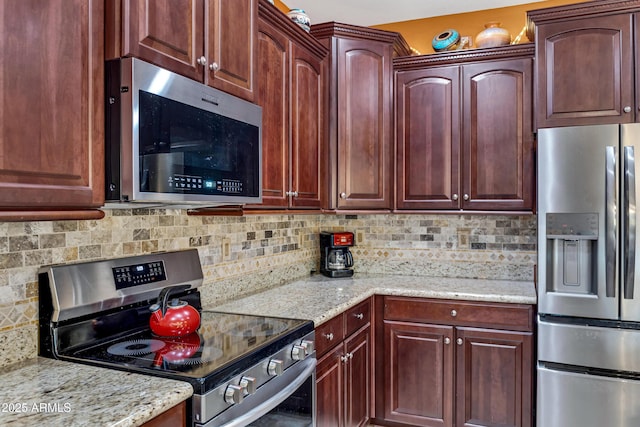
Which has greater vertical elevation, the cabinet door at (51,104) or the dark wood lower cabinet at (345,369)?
the cabinet door at (51,104)

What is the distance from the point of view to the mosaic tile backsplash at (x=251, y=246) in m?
1.38

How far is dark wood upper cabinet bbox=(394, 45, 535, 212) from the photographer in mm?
2723

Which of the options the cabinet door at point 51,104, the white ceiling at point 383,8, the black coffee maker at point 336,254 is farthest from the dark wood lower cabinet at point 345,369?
the white ceiling at point 383,8

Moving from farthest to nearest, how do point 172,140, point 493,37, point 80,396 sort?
point 493,37 → point 172,140 → point 80,396

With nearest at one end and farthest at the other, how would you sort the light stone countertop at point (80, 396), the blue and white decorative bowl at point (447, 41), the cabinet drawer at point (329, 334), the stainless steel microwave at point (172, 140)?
the light stone countertop at point (80, 396) → the stainless steel microwave at point (172, 140) → the cabinet drawer at point (329, 334) → the blue and white decorative bowl at point (447, 41)

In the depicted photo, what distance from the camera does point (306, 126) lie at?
8.39 feet

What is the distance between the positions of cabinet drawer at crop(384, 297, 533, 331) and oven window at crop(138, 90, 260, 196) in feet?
4.16

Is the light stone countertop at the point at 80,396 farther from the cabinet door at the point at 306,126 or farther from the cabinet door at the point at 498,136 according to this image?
the cabinet door at the point at 498,136

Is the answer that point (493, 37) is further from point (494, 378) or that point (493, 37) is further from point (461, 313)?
point (494, 378)

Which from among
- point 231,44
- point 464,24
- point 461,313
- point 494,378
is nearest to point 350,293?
point 461,313

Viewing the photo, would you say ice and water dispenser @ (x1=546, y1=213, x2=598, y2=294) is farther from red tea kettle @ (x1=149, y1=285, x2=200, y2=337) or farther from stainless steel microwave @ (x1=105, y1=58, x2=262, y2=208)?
red tea kettle @ (x1=149, y1=285, x2=200, y2=337)

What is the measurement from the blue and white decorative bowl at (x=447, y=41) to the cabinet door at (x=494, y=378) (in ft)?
5.72

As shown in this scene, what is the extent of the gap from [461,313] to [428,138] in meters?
1.09

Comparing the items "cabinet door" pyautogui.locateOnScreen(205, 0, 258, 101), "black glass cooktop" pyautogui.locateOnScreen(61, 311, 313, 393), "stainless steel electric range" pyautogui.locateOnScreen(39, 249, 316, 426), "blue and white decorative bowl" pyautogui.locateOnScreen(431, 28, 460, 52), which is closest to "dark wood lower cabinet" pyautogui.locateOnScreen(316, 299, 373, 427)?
"stainless steel electric range" pyautogui.locateOnScreen(39, 249, 316, 426)
